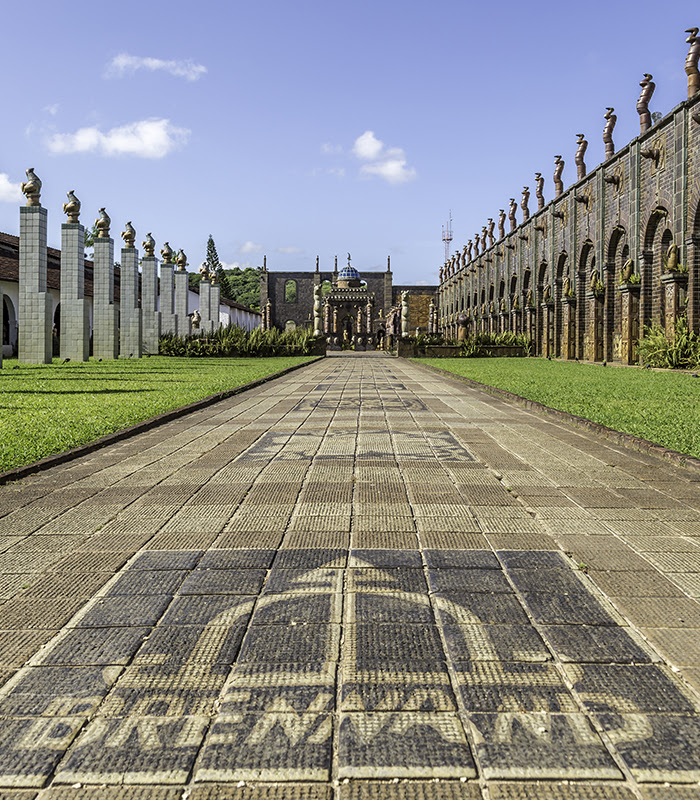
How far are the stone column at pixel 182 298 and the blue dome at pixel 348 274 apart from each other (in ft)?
124

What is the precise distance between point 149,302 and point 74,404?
26.7 metres

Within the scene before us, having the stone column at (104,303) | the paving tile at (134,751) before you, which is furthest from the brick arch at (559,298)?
the paving tile at (134,751)

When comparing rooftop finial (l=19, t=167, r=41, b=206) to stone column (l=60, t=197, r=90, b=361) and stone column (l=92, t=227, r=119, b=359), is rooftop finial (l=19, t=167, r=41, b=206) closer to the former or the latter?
stone column (l=60, t=197, r=90, b=361)

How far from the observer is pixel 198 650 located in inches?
98.8

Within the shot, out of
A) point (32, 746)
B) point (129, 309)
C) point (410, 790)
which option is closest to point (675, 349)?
point (410, 790)

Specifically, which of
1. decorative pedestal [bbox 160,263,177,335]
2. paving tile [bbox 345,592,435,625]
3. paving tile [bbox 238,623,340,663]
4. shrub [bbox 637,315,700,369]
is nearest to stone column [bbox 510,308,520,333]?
decorative pedestal [bbox 160,263,177,335]

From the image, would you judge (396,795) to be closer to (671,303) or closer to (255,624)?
(255,624)

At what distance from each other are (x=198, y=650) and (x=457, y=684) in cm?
89

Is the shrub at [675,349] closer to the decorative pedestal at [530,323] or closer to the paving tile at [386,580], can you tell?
the decorative pedestal at [530,323]

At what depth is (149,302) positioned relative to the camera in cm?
3566

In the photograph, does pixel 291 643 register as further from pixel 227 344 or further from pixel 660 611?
pixel 227 344

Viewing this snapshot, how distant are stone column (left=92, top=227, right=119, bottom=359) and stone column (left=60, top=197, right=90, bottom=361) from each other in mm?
2594

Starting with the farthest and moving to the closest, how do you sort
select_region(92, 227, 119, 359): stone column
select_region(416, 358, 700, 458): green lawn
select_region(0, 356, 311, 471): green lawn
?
1. select_region(92, 227, 119, 359): stone column
2. select_region(416, 358, 700, 458): green lawn
3. select_region(0, 356, 311, 471): green lawn

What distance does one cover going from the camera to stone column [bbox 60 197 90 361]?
2545 cm
